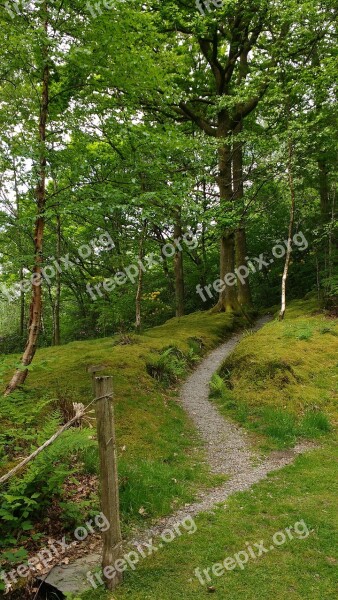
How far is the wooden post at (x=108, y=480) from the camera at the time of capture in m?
3.93

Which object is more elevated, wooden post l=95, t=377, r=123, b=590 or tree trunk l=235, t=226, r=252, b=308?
tree trunk l=235, t=226, r=252, b=308

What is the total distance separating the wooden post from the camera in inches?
155

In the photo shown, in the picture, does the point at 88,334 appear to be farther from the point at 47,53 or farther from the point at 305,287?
the point at 47,53

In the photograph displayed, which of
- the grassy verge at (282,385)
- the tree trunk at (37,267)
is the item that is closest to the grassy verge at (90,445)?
the tree trunk at (37,267)

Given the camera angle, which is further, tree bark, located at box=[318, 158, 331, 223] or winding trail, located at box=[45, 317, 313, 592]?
tree bark, located at box=[318, 158, 331, 223]

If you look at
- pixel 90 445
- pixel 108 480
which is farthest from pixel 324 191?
pixel 108 480

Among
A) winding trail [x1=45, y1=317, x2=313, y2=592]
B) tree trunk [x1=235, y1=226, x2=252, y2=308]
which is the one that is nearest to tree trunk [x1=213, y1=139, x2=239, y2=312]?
tree trunk [x1=235, y1=226, x2=252, y2=308]

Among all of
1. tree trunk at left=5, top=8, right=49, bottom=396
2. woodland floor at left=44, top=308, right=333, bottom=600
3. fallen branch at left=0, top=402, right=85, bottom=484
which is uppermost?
tree trunk at left=5, top=8, right=49, bottom=396

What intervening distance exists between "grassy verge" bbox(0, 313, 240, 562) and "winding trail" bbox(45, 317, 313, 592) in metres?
0.24

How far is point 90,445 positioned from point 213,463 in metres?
3.20

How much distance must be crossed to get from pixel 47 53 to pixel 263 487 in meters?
8.05

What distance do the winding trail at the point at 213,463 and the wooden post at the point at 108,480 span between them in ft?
1.04

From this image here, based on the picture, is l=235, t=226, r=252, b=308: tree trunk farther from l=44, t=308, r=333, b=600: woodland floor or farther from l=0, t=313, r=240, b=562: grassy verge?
l=44, t=308, r=333, b=600: woodland floor

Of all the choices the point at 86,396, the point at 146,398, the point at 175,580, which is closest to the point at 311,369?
the point at 146,398
